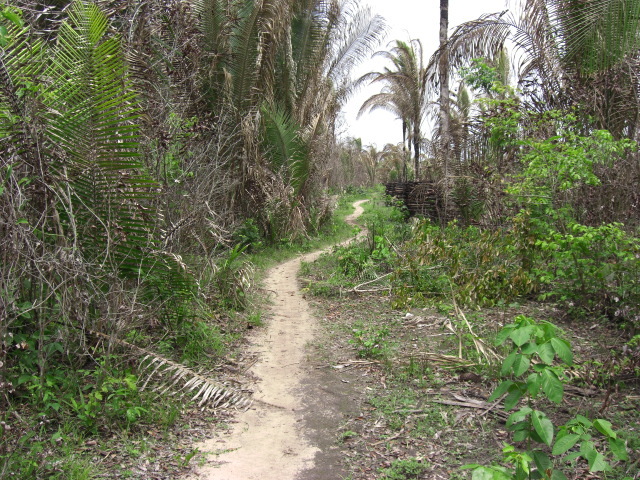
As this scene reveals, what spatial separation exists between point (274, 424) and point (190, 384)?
0.82 metres

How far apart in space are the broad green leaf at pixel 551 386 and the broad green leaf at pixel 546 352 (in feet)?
0.52

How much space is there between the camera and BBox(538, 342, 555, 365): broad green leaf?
2436 millimetres

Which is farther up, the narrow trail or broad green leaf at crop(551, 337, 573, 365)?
broad green leaf at crop(551, 337, 573, 365)

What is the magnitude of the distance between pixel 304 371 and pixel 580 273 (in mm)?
3161

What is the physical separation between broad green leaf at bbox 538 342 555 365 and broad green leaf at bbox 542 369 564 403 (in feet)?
0.52

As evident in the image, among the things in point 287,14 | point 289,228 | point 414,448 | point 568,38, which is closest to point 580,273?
point 414,448

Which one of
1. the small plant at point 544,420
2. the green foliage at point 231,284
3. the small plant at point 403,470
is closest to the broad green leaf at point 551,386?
the small plant at point 544,420

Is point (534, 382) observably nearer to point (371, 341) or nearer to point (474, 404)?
point (474, 404)

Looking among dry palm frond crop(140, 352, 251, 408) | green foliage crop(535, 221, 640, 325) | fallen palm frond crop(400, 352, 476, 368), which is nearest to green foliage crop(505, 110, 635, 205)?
green foliage crop(535, 221, 640, 325)

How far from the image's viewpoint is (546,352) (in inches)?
97.0

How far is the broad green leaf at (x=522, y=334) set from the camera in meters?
2.44

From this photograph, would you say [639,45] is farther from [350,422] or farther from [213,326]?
[213,326]

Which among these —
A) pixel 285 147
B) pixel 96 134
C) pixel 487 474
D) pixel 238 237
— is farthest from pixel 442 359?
pixel 285 147

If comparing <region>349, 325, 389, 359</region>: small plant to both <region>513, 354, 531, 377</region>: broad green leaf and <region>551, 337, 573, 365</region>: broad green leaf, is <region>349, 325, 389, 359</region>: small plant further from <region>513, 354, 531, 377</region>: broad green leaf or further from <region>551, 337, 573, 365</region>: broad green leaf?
<region>551, 337, 573, 365</region>: broad green leaf
